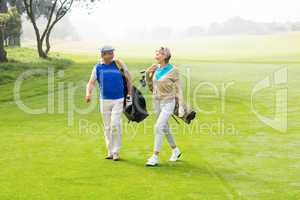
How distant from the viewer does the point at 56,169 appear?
1084cm

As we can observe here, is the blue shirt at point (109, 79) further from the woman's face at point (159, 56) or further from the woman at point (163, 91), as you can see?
the woman's face at point (159, 56)

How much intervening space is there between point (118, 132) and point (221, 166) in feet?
7.04

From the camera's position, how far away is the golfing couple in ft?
36.7

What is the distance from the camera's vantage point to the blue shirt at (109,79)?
38.3 feet

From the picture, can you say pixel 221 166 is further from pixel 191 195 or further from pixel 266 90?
pixel 266 90

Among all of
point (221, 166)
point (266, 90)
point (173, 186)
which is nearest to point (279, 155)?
point (221, 166)

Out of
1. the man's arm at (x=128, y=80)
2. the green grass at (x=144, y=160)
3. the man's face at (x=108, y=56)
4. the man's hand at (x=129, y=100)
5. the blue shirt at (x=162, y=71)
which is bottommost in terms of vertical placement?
the green grass at (x=144, y=160)

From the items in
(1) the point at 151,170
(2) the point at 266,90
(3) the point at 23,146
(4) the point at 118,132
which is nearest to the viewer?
(1) the point at 151,170

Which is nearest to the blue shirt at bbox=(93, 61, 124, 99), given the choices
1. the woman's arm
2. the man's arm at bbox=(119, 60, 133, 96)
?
the man's arm at bbox=(119, 60, 133, 96)

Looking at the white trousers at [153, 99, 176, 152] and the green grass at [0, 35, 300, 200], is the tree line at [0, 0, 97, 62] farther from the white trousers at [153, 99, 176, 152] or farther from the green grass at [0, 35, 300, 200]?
the white trousers at [153, 99, 176, 152]

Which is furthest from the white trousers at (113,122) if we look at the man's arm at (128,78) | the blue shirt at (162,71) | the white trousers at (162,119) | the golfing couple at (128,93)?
the blue shirt at (162,71)

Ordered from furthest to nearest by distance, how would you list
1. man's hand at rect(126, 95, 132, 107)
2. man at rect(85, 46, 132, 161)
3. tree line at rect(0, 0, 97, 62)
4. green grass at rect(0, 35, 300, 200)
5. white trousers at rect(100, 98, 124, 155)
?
tree line at rect(0, 0, 97, 62), man's hand at rect(126, 95, 132, 107), white trousers at rect(100, 98, 124, 155), man at rect(85, 46, 132, 161), green grass at rect(0, 35, 300, 200)

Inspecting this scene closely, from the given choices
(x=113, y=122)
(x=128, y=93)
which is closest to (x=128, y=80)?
(x=128, y=93)

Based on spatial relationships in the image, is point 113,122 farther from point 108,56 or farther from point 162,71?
point 162,71
